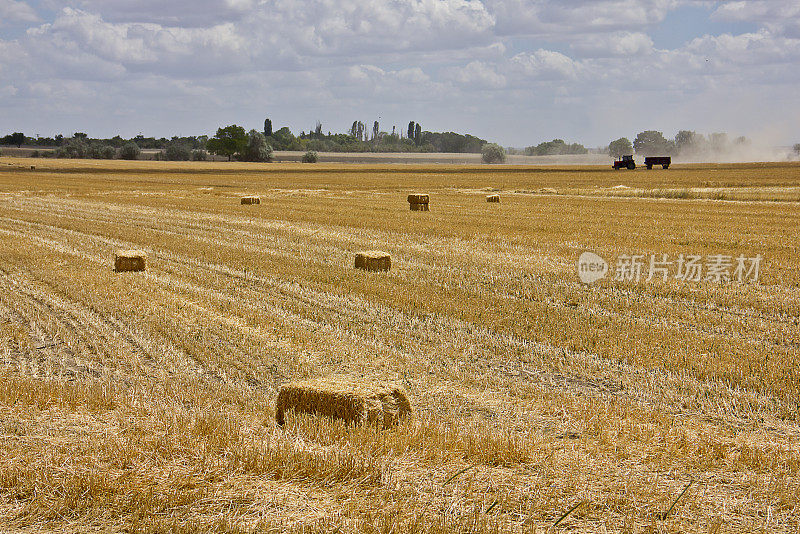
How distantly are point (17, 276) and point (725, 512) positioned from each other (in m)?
13.5

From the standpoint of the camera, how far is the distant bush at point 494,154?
16988 centimetres

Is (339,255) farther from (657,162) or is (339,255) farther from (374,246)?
(657,162)

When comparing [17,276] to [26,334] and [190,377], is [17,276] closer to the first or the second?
[26,334]

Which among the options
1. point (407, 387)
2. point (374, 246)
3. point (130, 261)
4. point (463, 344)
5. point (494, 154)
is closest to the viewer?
point (407, 387)

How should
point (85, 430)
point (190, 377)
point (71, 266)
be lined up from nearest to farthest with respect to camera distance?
point (85, 430), point (190, 377), point (71, 266)

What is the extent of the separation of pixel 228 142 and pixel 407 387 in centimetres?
15668

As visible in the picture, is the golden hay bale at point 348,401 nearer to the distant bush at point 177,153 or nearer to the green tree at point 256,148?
the green tree at point 256,148

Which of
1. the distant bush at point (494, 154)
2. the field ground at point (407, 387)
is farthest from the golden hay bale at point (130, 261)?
the distant bush at point (494, 154)

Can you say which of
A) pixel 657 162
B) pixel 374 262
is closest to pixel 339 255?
pixel 374 262

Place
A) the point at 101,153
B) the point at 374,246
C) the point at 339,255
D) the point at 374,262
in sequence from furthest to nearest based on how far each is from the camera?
the point at 101,153
the point at 374,246
the point at 339,255
the point at 374,262

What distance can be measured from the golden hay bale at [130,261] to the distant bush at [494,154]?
15827cm

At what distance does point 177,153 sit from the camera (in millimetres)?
144875

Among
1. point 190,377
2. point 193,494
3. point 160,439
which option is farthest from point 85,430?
point 190,377

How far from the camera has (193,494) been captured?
4680 millimetres
